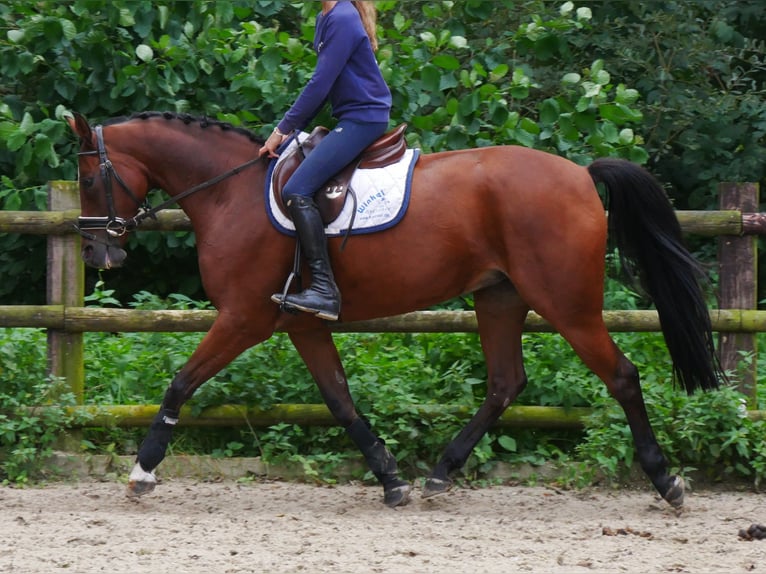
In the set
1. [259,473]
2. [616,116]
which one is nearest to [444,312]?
[259,473]

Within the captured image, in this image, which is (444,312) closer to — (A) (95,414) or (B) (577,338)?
(B) (577,338)

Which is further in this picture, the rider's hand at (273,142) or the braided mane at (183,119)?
the braided mane at (183,119)

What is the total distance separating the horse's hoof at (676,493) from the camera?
5551 millimetres

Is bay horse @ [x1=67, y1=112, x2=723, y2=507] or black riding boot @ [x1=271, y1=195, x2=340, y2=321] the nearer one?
black riding boot @ [x1=271, y1=195, x2=340, y2=321]

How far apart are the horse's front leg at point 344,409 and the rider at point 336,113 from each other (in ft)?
1.50

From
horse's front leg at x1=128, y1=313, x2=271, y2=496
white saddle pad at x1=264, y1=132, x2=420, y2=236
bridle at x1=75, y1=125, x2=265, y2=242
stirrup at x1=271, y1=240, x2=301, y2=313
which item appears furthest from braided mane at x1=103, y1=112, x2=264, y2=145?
horse's front leg at x1=128, y1=313, x2=271, y2=496

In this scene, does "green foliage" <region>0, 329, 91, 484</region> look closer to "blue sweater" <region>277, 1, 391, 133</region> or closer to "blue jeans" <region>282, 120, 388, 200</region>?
"blue jeans" <region>282, 120, 388, 200</region>

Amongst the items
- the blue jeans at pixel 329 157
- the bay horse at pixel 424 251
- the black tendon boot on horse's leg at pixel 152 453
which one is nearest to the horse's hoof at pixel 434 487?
the bay horse at pixel 424 251

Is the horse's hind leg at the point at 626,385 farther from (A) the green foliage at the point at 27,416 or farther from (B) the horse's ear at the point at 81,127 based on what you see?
(A) the green foliage at the point at 27,416

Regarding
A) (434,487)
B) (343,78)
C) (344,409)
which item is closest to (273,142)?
→ (343,78)

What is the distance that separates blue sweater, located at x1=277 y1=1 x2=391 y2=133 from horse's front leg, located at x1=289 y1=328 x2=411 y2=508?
116 centimetres

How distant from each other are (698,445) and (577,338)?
1.10 meters

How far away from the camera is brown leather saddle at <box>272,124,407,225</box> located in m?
5.53

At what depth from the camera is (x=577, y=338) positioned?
5516mm
